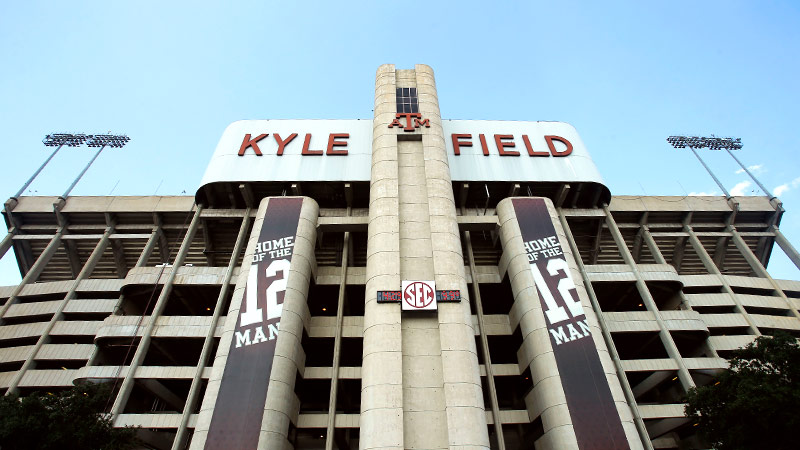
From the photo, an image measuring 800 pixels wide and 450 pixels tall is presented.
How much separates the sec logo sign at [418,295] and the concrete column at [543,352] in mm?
9538

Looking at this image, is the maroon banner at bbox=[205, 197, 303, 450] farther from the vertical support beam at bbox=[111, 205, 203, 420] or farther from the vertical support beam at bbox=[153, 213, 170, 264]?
the vertical support beam at bbox=[153, 213, 170, 264]

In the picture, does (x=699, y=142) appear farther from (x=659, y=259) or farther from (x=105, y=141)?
(x=105, y=141)

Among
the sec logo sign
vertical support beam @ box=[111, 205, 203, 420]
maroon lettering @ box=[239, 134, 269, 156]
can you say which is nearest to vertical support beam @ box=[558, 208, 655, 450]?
the sec logo sign

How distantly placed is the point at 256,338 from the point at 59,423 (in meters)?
12.8

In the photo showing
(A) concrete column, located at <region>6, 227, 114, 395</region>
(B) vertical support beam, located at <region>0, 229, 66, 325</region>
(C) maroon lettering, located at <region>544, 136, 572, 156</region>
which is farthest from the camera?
(C) maroon lettering, located at <region>544, 136, 572, 156</region>

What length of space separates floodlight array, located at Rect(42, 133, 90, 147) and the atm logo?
43.7 meters

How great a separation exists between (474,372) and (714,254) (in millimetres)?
46176

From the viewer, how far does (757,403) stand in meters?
21.4

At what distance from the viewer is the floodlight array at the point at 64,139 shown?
5678 cm

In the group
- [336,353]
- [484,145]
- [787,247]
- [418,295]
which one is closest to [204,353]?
[336,353]

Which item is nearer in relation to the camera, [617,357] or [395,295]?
[395,295]

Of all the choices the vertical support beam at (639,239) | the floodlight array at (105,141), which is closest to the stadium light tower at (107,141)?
the floodlight array at (105,141)

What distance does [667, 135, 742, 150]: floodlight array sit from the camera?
62.4 m

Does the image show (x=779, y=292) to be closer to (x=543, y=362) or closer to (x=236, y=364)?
(x=543, y=362)
